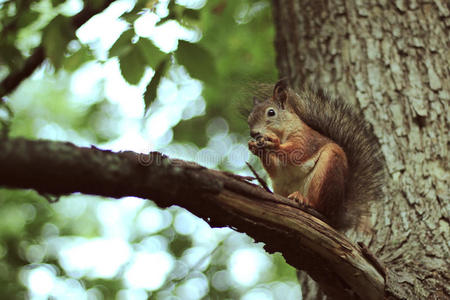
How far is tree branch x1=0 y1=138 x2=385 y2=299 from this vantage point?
1.11 meters

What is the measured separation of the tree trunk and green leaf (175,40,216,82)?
4.13ft

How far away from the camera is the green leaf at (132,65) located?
214 centimetres

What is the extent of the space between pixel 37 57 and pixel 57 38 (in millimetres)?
223

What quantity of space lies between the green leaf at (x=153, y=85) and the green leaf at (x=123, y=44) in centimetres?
25

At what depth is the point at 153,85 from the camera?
1.98 meters

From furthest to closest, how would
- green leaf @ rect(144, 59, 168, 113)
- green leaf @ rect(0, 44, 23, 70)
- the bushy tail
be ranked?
the bushy tail → green leaf @ rect(0, 44, 23, 70) → green leaf @ rect(144, 59, 168, 113)

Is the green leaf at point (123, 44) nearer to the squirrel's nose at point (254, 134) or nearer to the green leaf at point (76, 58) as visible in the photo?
the green leaf at point (76, 58)

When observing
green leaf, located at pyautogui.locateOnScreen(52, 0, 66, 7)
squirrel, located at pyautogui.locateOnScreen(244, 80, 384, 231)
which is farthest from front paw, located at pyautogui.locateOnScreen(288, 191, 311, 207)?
green leaf, located at pyautogui.locateOnScreen(52, 0, 66, 7)

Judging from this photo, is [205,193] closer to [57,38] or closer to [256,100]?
[57,38]

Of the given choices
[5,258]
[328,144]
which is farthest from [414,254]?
[5,258]

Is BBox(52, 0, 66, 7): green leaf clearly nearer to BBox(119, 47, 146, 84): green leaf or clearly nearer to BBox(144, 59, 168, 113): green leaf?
BBox(119, 47, 146, 84): green leaf

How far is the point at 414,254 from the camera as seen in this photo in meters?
2.33

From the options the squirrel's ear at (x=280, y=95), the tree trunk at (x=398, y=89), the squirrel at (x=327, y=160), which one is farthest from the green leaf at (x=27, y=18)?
the tree trunk at (x=398, y=89)

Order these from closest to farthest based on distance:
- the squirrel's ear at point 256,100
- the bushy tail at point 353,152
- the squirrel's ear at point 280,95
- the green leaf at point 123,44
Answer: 1. the green leaf at point 123,44
2. the bushy tail at point 353,152
3. the squirrel's ear at point 280,95
4. the squirrel's ear at point 256,100
